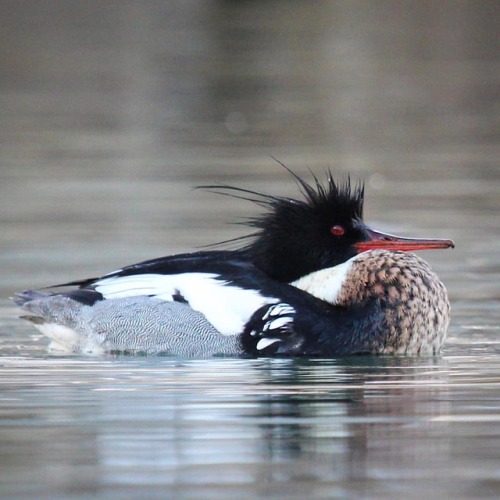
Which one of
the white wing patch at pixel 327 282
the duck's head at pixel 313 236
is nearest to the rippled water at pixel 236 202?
the white wing patch at pixel 327 282

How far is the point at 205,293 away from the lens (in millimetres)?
8211

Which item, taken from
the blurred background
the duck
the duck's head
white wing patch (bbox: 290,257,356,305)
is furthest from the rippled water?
the duck's head

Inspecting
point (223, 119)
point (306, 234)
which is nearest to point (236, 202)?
point (223, 119)

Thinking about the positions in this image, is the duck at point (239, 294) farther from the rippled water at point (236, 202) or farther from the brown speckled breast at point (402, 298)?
the rippled water at point (236, 202)

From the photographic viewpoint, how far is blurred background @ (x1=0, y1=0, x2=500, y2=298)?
11984 millimetres

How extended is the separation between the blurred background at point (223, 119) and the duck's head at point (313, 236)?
140 centimetres

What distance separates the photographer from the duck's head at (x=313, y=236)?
850cm

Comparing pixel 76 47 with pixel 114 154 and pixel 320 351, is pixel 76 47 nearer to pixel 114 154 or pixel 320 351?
pixel 114 154

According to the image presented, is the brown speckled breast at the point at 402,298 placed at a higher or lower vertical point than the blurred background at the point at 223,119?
lower

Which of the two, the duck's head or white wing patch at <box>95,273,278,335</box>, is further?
the duck's head

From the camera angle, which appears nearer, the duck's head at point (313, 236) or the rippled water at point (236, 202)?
the rippled water at point (236, 202)

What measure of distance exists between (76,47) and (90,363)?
17.0m

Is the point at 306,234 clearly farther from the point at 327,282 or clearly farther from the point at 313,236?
the point at 327,282

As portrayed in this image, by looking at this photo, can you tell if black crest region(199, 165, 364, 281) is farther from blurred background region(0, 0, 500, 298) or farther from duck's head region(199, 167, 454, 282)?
blurred background region(0, 0, 500, 298)
